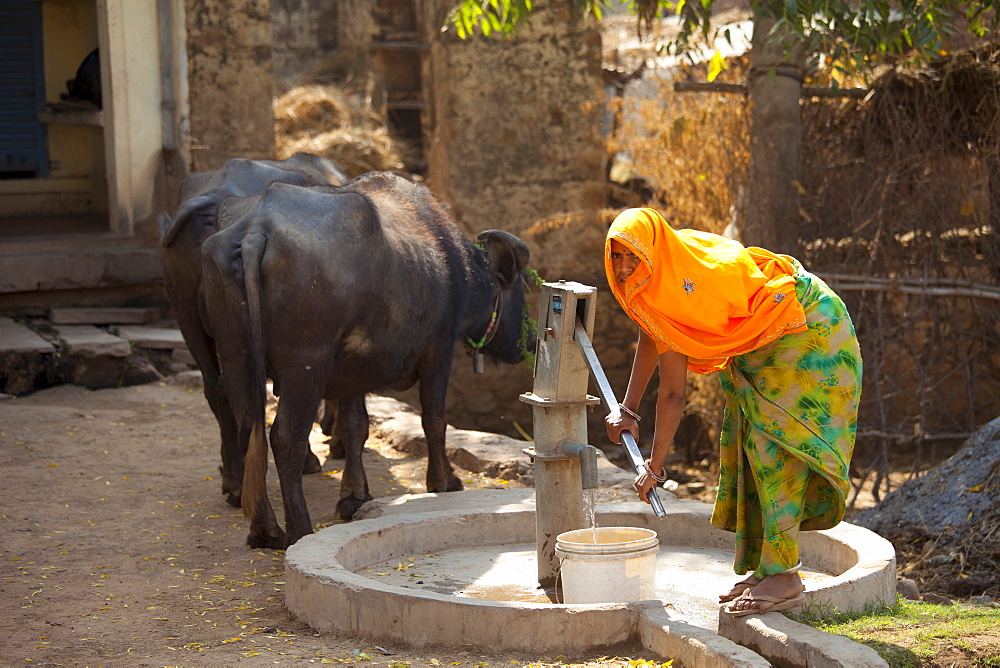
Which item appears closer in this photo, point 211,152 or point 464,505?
point 464,505

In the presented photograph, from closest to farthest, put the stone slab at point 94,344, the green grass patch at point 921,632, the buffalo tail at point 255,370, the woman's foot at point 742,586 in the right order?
1. the green grass patch at point 921,632
2. the woman's foot at point 742,586
3. the buffalo tail at point 255,370
4. the stone slab at point 94,344

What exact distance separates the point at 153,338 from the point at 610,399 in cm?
643

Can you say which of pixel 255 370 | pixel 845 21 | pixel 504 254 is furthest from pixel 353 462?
pixel 845 21

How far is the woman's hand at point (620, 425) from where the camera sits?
368cm

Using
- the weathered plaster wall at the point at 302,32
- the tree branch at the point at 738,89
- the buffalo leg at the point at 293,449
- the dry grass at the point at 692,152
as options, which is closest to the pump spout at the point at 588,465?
the buffalo leg at the point at 293,449

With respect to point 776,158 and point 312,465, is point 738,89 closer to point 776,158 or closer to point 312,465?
point 776,158

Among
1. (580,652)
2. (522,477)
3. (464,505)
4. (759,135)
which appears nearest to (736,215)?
(759,135)

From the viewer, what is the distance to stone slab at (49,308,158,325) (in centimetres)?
962

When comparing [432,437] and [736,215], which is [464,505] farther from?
[736,215]

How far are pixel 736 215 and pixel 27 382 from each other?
5578 millimetres

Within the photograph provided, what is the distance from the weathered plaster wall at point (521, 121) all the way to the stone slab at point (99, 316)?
Answer: 3009mm

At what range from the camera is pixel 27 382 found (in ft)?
28.4

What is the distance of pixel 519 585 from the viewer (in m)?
4.51

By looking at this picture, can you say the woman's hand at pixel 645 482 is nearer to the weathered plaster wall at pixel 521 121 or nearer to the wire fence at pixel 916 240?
the wire fence at pixel 916 240
